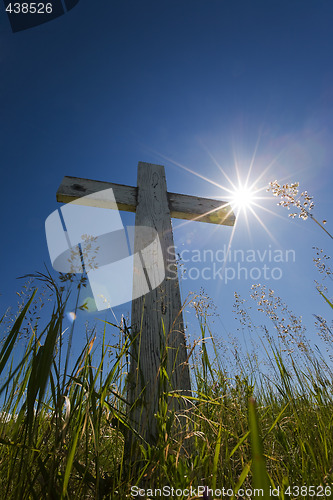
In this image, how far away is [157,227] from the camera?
2.57 meters

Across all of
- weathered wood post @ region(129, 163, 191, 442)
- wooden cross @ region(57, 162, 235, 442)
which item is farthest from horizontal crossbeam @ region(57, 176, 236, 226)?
weathered wood post @ region(129, 163, 191, 442)

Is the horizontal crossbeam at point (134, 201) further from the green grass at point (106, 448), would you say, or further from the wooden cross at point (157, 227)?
the green grass at point (106, 448)

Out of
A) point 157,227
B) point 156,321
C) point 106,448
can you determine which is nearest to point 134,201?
point 157,227

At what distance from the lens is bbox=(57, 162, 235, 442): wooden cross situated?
183 centimetres

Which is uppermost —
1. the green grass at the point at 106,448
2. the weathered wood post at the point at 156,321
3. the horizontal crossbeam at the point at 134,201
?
the horizontal crossbeam at the point at 134,201

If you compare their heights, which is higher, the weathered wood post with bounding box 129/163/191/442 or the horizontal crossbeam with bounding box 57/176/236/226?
the horizontal crossbeam with bounding box 57/176/236/226

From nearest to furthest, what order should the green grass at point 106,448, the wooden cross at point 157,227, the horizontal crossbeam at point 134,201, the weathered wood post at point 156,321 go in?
the green grass at point 106,448, the weathered wood post at point 156,321, the wooden cross at point 157,227, the horizontal crossbeam at point 134,201

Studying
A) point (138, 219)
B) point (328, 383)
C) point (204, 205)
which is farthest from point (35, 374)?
point (204, 205)

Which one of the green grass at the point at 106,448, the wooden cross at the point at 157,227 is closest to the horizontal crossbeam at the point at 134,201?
the wooden cross at the point at 157,227

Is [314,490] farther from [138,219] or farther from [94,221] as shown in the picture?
[94,221]

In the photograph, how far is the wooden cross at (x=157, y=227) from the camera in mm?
1834

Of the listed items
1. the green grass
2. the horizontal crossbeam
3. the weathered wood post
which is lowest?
the green grass

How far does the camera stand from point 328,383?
2.08 meters

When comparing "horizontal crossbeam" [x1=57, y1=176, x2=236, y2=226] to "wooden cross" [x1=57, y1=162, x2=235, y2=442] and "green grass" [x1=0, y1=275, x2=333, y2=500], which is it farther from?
"green grass" [x1=0, y1=275, x2=333, y2=500]
